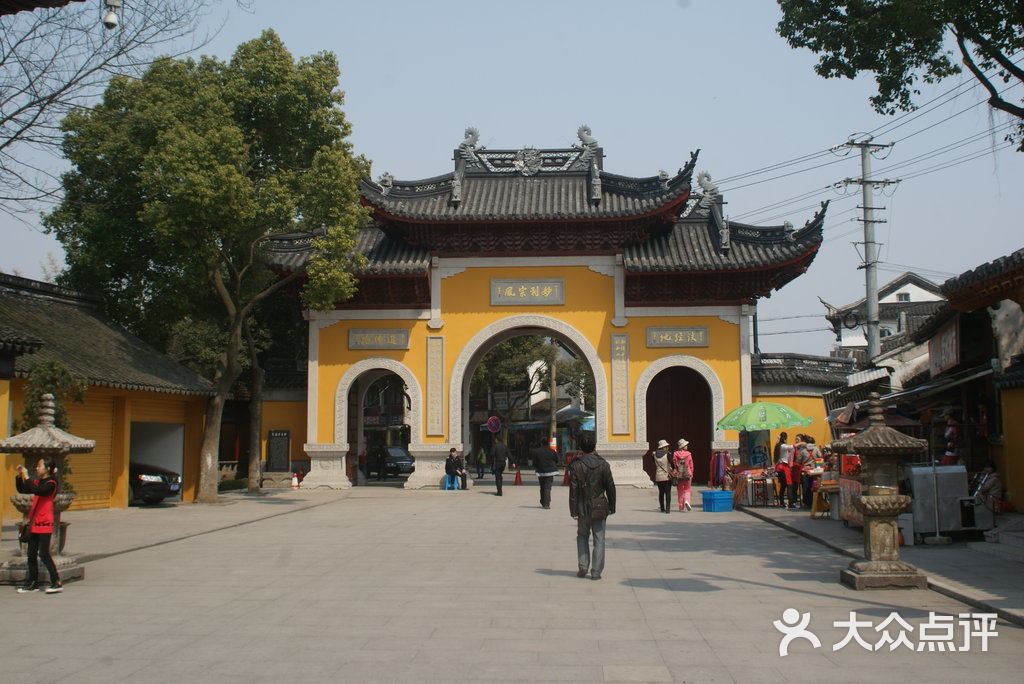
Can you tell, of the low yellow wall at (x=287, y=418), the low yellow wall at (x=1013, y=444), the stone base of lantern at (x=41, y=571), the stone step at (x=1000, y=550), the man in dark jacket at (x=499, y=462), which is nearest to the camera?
the stone base of lantern at (x=41, y=571)

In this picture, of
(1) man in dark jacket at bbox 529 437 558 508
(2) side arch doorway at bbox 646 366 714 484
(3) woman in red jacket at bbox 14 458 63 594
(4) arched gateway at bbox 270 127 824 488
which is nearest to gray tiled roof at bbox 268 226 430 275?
(4) arched gateway at bbox 270 127 824 488

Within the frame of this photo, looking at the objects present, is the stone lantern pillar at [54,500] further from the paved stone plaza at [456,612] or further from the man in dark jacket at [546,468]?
the man in dark jacket at [546,468]

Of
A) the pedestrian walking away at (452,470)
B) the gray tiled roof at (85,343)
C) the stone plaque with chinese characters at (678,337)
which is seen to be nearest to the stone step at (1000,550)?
the gray tiled roof at (85,343)

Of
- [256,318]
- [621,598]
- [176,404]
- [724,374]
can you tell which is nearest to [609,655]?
[621,598]

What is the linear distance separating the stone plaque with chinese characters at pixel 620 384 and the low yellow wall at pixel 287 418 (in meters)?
9.03

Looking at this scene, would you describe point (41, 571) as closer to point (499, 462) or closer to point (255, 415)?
point (499, 462)

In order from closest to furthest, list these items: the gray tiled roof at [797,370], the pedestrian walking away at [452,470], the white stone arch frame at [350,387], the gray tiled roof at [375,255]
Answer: the pedestrian walking away at [452,470], the gray tiled roof at [375,255], the white stone arch frame at [350,387], the gray tiled roof at [797,370]

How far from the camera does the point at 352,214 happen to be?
1922cm

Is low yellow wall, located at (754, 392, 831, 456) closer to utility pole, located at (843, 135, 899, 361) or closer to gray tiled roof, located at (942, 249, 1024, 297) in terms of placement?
utility pole, located at (843, 135, 899, 361)

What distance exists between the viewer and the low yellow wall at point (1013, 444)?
12.5 m

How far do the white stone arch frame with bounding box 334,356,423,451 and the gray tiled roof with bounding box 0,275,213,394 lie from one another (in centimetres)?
505

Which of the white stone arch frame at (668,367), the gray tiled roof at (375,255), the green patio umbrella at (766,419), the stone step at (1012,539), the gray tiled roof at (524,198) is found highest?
the gray tiled roof at (524,198)

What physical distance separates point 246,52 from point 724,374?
1440 cm

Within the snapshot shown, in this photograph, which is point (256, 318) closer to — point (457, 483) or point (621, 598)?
point (457, 483)
